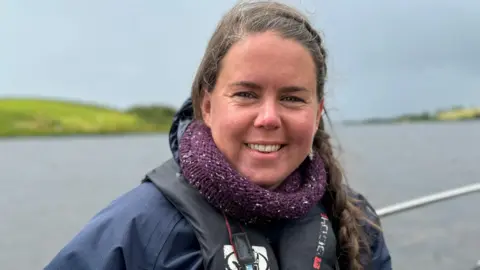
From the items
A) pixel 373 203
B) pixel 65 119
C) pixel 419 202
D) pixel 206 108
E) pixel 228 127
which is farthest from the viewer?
pixel 65 119

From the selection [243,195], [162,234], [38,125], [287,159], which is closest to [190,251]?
[162,234]

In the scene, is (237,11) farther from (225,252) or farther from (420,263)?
(420,263)

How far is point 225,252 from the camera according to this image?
5.49 feet

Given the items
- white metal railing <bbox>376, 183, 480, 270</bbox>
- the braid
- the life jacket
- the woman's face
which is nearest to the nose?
the woman's face

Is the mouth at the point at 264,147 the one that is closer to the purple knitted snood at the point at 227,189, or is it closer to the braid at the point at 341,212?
the purple knitted snood at the point at 227,189

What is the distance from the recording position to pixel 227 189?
169 centimetres

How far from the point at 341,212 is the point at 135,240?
0.80m

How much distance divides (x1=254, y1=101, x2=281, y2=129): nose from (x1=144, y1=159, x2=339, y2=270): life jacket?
295 millimetres

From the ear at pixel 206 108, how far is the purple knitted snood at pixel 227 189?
26 mm

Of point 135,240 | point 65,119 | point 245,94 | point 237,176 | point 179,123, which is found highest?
point 245,94

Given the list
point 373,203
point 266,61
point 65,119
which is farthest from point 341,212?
point 65,119

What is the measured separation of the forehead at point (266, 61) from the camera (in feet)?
5.46

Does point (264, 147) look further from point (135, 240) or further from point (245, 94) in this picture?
point (135, 240)

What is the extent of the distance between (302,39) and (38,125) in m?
71.8
